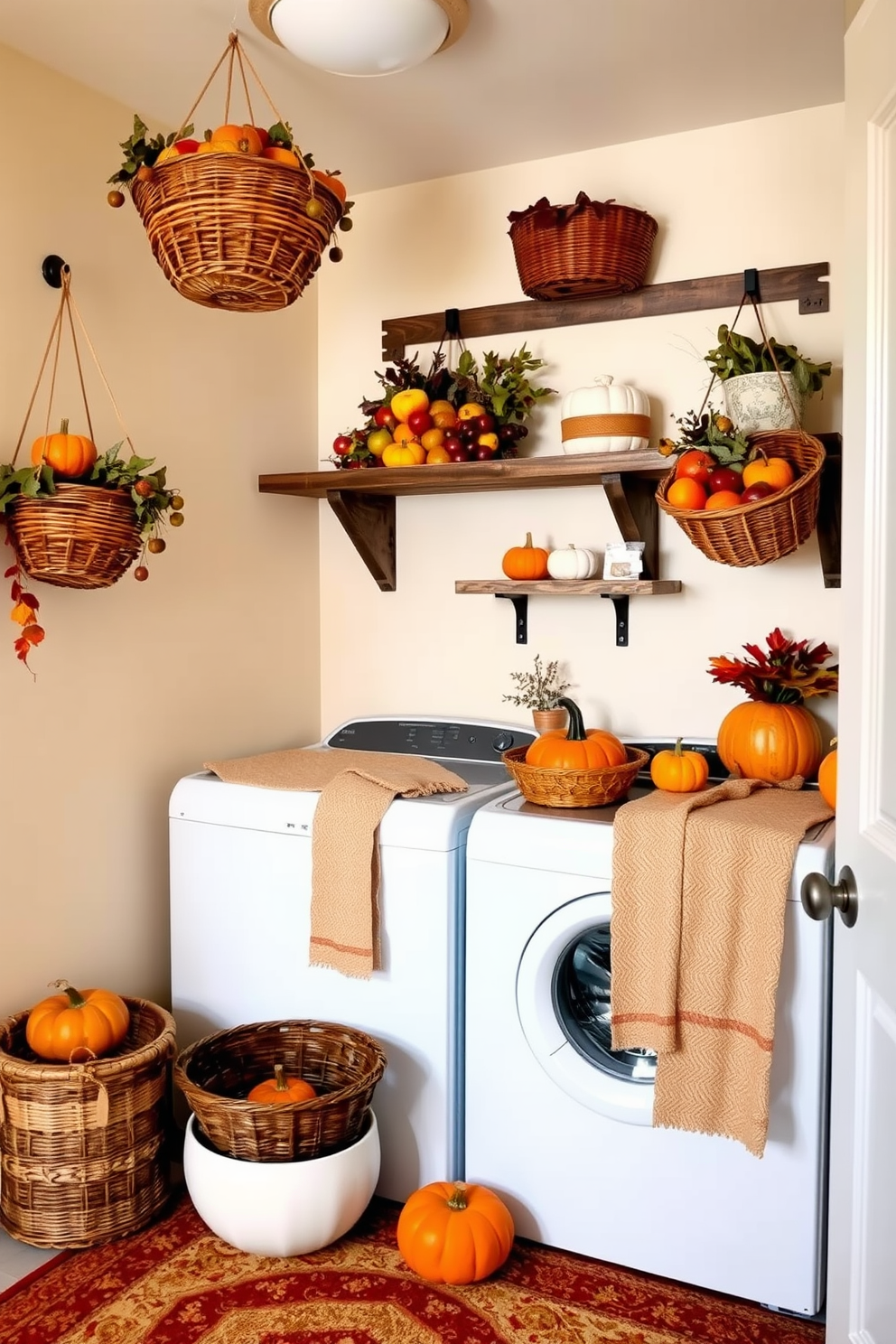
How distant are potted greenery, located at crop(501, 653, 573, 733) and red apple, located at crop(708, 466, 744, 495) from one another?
73 centimetres

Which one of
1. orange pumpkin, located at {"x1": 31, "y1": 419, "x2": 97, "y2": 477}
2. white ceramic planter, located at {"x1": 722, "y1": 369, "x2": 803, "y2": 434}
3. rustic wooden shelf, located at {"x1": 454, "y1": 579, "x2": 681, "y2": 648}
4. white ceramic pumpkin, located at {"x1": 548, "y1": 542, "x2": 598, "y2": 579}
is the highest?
white ceramic planter, located at {"x1": 722, "y1": 369, "x2": 803, "y2": 434}

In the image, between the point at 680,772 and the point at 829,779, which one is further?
the point at 680,772

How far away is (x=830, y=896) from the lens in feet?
4.49

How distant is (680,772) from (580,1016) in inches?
20.7

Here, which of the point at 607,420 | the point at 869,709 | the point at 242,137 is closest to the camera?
the point at 869,709

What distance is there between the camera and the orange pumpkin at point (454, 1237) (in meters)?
2.02

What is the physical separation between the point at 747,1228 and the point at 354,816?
105 cm

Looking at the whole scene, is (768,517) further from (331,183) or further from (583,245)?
(331,183)

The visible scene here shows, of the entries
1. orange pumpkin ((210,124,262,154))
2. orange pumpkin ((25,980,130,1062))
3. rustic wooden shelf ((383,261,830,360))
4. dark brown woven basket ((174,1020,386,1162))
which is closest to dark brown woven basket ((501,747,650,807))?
dark brown woven basket ((174,1020,386,1162))

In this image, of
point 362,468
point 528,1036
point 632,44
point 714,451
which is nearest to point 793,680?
point 714,451

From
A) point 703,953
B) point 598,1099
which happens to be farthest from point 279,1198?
point 703,953

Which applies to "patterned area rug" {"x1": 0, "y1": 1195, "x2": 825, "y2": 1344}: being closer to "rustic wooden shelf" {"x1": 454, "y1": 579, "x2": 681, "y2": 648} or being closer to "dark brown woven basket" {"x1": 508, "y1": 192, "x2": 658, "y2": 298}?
"rustic wooden shelf" {"x1": 454, "y1": 579, "x2": 681, "y2": 648}

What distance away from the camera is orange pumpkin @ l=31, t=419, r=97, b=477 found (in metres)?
2.04

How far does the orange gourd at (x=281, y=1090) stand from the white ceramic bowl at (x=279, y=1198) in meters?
0.12
